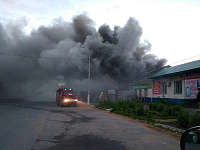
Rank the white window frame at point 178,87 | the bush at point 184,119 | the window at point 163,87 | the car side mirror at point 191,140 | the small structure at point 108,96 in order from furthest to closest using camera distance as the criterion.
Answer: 1. the small structure at point 108,96
2. the window at point 163,87
3. the white window frame at point 178,87
4. the bush at point 184,119
5. the car side mirror at point 191,140

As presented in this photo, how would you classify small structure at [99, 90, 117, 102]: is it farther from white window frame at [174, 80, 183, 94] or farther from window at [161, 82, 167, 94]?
white window frame at [174, 80, 183, 94]

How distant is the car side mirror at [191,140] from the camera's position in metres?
2.39

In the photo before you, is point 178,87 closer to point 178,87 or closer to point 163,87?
point 178,87

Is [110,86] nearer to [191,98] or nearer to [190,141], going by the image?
[191,98]

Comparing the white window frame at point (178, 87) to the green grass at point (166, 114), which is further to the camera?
the white window frame at point (178, 87)

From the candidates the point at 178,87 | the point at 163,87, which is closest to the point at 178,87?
the point at 178,87

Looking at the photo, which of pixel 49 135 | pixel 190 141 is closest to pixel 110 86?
pixel 49 135

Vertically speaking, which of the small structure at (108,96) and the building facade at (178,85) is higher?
the building facade at (178,85)

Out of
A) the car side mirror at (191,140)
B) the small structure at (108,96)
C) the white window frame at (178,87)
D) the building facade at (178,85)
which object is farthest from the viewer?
the small structure at (108,96)

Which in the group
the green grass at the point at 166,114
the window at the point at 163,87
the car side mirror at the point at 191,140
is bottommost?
the green grass at the point at 166,114

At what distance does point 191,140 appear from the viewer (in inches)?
97.4

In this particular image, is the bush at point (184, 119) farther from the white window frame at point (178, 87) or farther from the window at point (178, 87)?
the window at point (178, 87)

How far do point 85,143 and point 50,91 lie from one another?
80.5 metres

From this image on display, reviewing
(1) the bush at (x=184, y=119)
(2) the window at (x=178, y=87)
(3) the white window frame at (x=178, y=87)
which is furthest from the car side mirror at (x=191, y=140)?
(2) the window at (x=178, y=87)
